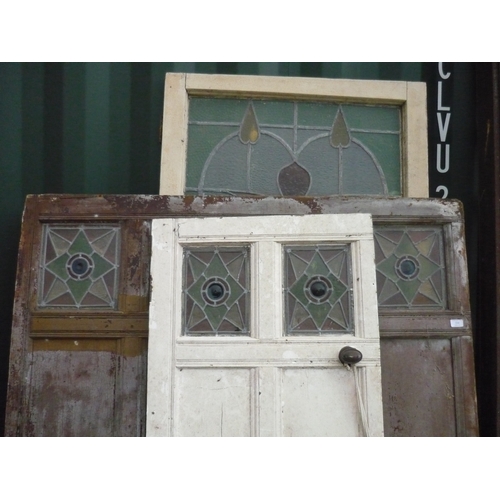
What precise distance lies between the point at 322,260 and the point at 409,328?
0.56 meters

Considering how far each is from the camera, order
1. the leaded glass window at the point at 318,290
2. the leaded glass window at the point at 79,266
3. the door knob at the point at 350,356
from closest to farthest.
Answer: the door knob at the point at 350,356 < the leaded glass window at the point at 318,290 < the leaded glass window at the point at 79,266

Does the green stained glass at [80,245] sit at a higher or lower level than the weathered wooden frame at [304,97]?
lower

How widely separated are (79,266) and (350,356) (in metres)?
1.36

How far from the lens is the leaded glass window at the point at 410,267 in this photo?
286 cm

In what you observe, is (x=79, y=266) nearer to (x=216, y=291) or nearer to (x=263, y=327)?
(x=216, y=291)

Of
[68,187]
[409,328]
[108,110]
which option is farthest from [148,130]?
[409,328]

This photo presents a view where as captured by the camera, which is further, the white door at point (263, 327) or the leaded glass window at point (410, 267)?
the leaded glass window at point (410, 267)

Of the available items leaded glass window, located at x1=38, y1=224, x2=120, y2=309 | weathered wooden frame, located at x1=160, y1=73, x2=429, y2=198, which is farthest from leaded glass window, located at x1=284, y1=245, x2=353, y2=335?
leaded glass window, located at x1=38, y1=224, x2=120, y2=309

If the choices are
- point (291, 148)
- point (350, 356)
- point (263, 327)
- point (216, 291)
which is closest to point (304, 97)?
point (291, 148)

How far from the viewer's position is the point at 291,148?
10.4ft

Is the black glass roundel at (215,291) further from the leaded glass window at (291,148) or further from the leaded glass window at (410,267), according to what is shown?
the leaded glass window at (410,267)

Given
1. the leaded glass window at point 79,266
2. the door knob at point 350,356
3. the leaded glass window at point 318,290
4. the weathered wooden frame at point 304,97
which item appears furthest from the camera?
the weathered wooden frame at point 304,97

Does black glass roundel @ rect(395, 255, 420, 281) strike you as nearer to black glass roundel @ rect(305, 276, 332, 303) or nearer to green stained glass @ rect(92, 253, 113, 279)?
black glass roundel @ rect(305, 276, 332, 303)

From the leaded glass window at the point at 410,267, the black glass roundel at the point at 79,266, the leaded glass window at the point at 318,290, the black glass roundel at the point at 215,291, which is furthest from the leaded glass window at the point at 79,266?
the leaded glass window at the point at 410,267
